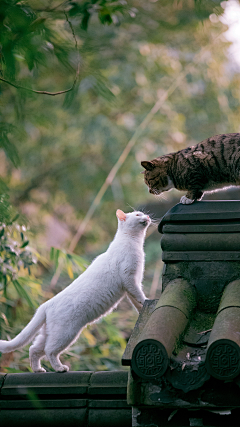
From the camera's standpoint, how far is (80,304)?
230 centimetres

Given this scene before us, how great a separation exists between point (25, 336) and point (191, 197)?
1.16 m

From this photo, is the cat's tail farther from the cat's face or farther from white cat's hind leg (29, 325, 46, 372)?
the cat's face

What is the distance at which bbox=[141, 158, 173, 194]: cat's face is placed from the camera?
2537mm

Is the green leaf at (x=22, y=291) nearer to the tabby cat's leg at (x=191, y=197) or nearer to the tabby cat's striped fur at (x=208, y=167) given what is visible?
the tabby cat's striped fur at (x=208, y=167)

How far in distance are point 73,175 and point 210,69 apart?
122 inches

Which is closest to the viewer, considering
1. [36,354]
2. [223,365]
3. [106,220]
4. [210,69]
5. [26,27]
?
[223,365]

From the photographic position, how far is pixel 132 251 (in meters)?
2.59

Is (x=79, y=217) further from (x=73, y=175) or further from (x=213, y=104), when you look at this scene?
(x=213, y=104)

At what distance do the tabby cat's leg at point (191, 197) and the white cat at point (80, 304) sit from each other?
570mm

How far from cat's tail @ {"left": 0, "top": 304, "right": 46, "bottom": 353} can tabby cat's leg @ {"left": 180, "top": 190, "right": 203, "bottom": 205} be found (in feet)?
3.20

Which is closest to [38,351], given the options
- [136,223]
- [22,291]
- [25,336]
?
[25,336]

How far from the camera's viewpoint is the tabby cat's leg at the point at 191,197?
2.08 metres

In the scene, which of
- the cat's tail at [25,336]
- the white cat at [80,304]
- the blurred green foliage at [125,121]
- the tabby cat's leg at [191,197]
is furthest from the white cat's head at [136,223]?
the blurred green foliage at [125,121]

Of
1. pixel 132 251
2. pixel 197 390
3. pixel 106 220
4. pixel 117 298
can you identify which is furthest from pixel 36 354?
pixel 106 220
